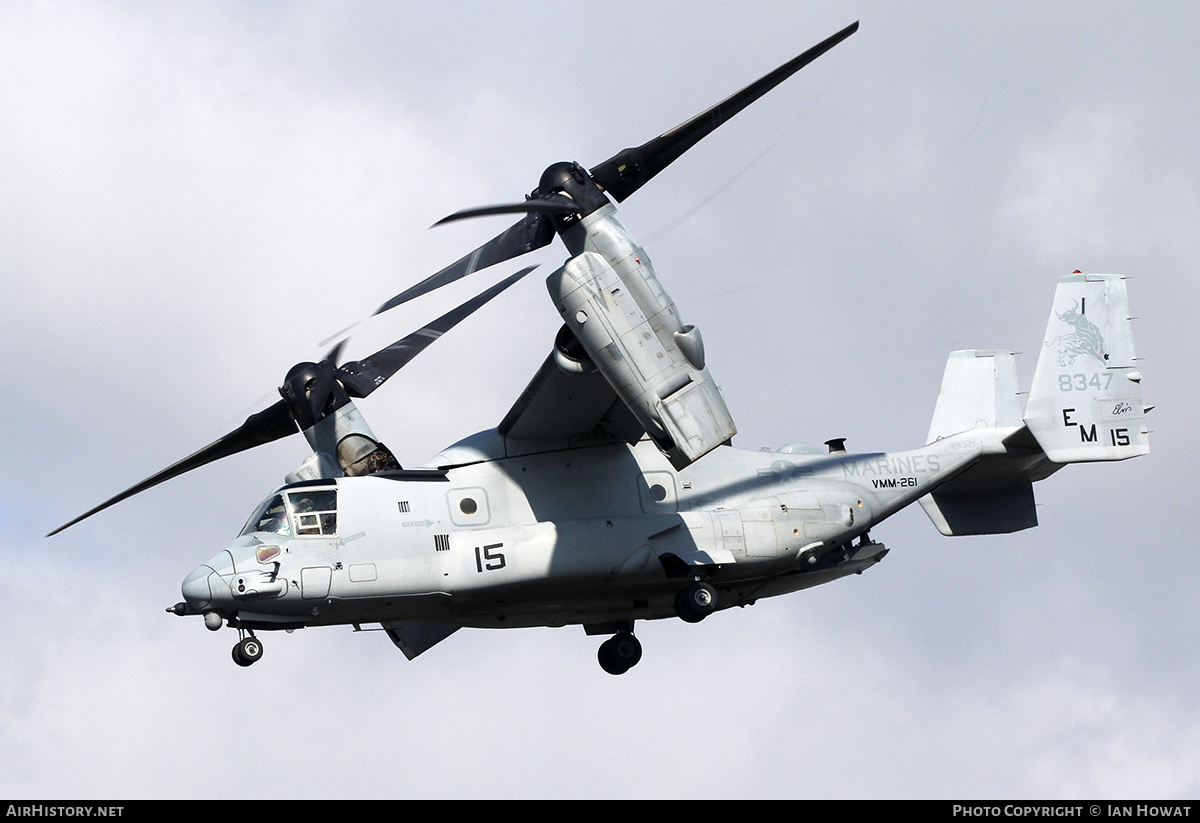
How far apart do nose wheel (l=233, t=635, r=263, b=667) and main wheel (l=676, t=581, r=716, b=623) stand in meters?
5.60

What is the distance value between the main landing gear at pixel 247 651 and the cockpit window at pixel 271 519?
1.41 metres

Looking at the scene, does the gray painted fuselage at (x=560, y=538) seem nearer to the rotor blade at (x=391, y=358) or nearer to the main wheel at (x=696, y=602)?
the main wheel at (x=696, y=602)

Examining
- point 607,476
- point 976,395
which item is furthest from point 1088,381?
point 607,476

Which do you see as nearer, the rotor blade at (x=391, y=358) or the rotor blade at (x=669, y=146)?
the rotor blade at (x=669, y=146)

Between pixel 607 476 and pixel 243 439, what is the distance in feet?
21.3

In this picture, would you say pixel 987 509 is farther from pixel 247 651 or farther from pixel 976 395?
pixel 247 651

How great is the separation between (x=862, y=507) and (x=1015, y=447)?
2693 mm

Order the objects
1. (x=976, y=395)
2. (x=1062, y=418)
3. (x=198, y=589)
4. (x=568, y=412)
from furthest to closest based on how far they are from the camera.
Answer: (x=976, y=395), (x=1062, y=418), (x=568, y=412), (x=198, y=589)

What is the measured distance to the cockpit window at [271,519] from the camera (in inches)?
795

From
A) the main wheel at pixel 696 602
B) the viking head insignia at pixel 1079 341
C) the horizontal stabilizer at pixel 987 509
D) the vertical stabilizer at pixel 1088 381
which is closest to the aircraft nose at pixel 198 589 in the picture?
the main wheel at pixel 696 602

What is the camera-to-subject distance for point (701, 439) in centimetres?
1834

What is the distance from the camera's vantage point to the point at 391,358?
23.5 m

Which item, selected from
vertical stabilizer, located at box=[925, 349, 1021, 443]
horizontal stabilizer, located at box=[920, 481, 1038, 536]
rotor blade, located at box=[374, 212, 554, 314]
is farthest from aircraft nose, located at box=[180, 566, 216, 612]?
vertical stabilizer, located at box=[925, 349, 1021, 443]
